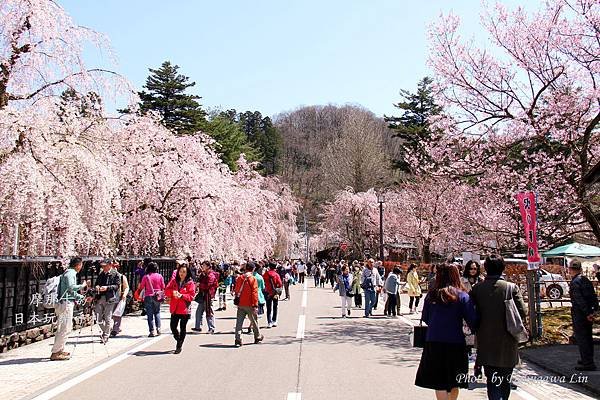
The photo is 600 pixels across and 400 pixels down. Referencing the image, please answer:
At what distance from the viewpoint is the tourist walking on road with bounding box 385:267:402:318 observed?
17016 millimetres

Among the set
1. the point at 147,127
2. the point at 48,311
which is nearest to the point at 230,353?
the point at 48,311

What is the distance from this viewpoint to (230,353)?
10188 millimetres

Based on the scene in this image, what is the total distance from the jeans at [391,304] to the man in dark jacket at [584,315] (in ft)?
Answer: 28.5

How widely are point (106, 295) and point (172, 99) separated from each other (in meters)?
39.4

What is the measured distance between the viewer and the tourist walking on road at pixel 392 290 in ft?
55.8

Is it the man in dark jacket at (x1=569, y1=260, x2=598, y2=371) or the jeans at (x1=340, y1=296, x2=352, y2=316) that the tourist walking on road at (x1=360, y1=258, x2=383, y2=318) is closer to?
the jeans at (x1=340, y1=296, x2=352, y2=316)

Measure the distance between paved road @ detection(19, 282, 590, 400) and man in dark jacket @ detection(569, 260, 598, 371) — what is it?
0.85m

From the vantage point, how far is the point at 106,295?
11594 mm

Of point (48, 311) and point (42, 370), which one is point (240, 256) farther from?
point (42, 370)

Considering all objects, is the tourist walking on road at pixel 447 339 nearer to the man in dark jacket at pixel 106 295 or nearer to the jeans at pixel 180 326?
the jeans at pixel 180 326

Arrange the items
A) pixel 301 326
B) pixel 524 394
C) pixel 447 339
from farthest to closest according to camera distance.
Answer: pixel 301 326 → pixel 524 394 → pixel 447 339

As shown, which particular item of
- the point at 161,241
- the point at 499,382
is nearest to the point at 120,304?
the point at 499,382

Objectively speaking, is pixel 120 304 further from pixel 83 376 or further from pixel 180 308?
pixel 83 376

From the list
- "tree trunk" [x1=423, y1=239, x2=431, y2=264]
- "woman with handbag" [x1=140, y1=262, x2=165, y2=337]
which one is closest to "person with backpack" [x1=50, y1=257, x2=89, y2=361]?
"woman with handbag" [x1=140, y1=262, x2=165, y2=337]
